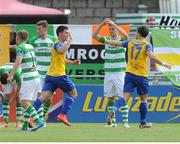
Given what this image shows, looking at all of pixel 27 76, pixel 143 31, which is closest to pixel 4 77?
pixel 27 76

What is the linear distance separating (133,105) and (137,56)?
3.62 m

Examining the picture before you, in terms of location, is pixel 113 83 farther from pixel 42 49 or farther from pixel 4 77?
pixel 4 77

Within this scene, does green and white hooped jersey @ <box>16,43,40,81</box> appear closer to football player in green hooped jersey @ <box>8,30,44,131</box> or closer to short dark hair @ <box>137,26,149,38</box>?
football player in green hooped jersey @ <box>8,30,44,131</box>

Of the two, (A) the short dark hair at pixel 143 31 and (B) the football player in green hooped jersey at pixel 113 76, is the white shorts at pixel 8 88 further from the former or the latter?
(A) the short dark hair at pixel 143 31

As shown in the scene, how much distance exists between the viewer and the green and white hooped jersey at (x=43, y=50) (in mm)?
22938

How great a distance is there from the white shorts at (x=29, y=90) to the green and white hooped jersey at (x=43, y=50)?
2.32 m

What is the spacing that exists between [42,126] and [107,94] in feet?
7.94

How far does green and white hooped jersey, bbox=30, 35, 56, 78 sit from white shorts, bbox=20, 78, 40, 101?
2322mm

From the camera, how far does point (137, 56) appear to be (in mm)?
21625

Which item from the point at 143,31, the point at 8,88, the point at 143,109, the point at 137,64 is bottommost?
the point at 143,109

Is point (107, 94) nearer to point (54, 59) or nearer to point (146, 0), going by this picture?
point (54, 59)

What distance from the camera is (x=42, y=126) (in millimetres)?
20859

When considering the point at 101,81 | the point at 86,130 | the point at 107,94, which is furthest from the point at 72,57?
the point at 86,130

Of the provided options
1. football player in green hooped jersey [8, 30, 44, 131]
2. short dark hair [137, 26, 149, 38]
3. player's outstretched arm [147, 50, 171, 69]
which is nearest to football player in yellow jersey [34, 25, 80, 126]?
football player in green hooped jersey [8, 30, 44, 131]
